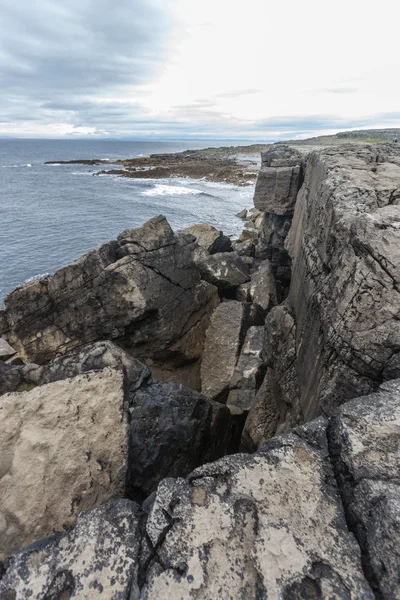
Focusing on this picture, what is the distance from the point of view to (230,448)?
888 centimetres

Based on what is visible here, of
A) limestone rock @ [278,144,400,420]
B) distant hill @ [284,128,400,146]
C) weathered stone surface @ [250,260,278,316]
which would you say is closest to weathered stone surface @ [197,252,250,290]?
weathered stone surface @ [250,260,278,316]

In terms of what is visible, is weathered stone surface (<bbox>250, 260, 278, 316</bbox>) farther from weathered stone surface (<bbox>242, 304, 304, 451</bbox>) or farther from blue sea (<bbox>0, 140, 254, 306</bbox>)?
blue sea (<bbox>0, 140, 254, 306</bbox>)

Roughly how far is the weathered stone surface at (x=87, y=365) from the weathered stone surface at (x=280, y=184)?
30.3 feet

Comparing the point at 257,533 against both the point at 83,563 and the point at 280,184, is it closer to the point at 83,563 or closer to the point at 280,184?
the point at 83,563

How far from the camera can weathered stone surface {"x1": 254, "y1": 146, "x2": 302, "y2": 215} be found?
43.2 ft

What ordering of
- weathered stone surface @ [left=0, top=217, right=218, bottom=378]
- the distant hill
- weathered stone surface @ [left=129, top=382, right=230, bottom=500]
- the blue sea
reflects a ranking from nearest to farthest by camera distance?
weathered stone surface @ [left=129, top=382, right=230, bottom=500]
weathered stone surface @ [left=0, top=217, right=218, bottom=378]
the distant hill
the blue sea

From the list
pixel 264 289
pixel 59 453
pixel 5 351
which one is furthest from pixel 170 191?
pixel 59 453

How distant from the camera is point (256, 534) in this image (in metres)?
3.00

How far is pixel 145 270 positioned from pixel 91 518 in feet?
29.7

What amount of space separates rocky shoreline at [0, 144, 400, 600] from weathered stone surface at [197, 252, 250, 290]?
5.54m

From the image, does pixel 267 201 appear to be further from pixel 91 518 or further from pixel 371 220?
pixel 91 518

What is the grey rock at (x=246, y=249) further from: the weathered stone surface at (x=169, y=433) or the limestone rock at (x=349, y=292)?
the weathered stone surface at (x=169, y=433)

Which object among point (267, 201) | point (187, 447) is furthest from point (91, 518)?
point (267, 201)

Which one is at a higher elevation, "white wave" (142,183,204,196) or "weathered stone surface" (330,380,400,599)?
"weathered stone surface" (330,380,400,599)
